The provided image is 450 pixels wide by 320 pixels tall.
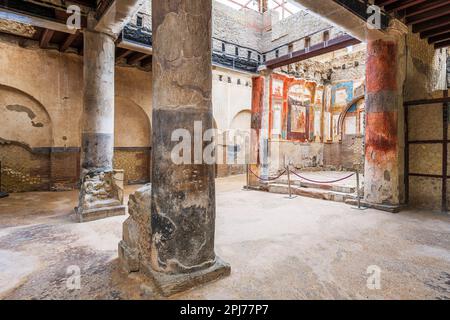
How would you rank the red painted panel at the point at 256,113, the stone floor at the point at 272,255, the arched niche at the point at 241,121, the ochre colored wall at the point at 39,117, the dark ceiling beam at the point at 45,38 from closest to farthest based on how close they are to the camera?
the stone floor at the point at 272,255, the dark ceiling beam at the point at 45,38, the ochre colored wall at the point at 39,117, the red painted panel at the point at 256,113, the arched niche at the point at 241,121

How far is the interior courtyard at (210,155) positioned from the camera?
99.8 inches

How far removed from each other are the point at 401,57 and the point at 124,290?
698 cm

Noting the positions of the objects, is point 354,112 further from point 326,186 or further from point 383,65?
point 383,65

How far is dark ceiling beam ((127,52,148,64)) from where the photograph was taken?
8.79 m

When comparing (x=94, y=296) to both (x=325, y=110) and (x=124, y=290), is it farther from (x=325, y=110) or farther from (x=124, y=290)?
(x=325, y=110)

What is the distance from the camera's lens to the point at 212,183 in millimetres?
2736

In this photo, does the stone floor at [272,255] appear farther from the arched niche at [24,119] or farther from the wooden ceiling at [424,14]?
the wooden ceiling at [424,14]

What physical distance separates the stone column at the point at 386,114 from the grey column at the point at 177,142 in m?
4.78

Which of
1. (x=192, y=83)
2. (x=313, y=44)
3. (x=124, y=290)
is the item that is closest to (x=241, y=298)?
(x=124, y=290)

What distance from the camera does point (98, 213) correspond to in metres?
4.95

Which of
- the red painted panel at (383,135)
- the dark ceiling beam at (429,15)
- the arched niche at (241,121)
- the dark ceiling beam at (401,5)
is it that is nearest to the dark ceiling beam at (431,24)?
the dark ceiling beam at (429,15)

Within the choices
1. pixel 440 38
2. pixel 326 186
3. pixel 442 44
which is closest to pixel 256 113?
pixel 326 186

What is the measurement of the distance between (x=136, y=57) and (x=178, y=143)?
7.81 meters

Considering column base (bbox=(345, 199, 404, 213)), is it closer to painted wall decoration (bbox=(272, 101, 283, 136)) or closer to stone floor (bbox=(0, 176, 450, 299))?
stone floor (bbox=(0, 176, 450, 299))
